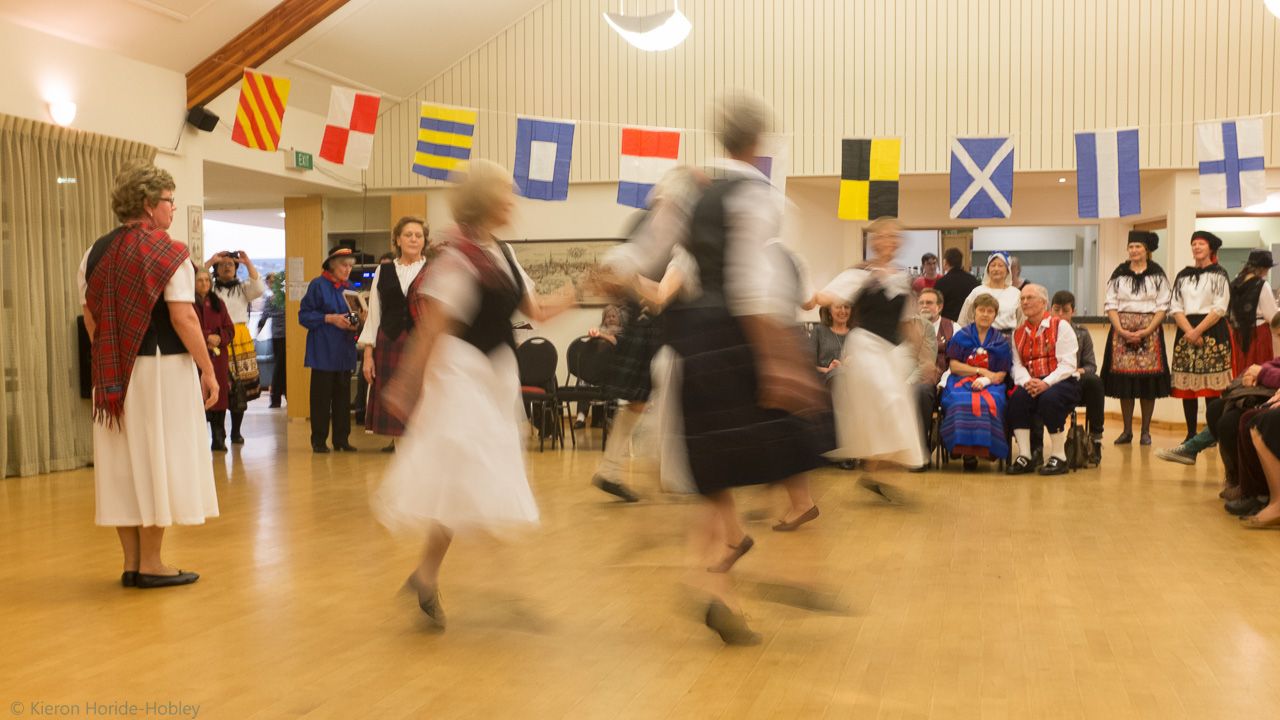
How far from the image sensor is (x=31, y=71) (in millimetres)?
6805

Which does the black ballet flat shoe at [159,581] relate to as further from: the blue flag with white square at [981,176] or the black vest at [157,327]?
the blue flag with white square at [981,176]

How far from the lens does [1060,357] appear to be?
21.2ft

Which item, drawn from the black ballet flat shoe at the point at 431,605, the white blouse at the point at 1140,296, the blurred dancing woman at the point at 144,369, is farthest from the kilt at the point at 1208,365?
the blurred dancing woman at the point at 144,369

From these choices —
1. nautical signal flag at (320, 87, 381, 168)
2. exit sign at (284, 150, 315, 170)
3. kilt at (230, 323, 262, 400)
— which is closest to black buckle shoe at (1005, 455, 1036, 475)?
nautical signal flag at (320, 87, 381, 168)

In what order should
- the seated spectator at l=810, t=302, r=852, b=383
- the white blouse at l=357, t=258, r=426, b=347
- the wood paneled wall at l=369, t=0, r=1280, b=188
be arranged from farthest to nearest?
1. the wood paneled wall at l=369, t=0, r=1280, b=188
2. the seated spectator at l=810, t=302, r=852, b=383
3. the white blouse at l=357, t=258, r=426, b=347

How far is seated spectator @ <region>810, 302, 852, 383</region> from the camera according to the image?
6.75 metres

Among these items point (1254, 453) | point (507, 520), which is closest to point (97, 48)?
point (507, 520)

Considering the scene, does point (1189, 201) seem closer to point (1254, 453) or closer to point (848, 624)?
point (1254, 453)

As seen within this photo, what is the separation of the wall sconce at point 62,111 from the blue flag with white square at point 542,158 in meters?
3.44

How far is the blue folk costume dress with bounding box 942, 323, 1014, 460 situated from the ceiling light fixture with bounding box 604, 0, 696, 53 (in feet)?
10.2

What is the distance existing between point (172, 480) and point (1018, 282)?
9.78 m

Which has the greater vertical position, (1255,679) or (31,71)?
(31,71)

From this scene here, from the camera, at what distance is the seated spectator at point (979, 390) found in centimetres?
650

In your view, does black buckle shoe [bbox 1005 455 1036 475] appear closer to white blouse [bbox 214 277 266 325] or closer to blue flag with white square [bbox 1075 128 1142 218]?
blue flag with white square [bbox 1075 128 1142 218]
